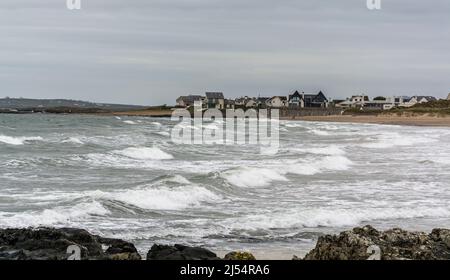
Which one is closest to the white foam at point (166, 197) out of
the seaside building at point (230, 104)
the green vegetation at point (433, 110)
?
the green vegetation at point (433, 110)

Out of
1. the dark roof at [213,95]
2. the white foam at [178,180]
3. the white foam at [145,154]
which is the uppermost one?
the dark roof at [213,95]

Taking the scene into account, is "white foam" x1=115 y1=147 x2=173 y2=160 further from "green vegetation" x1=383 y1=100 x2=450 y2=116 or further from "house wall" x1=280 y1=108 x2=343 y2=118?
"house wall" x1=280 y1=108 x2=343 y2=118

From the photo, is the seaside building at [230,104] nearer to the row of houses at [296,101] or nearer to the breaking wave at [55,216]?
the row of houses at [296,101]

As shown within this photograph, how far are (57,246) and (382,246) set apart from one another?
4.17m

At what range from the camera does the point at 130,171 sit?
22.5 m

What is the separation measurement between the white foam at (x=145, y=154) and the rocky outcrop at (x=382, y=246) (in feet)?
70.7

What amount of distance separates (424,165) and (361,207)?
12136mm

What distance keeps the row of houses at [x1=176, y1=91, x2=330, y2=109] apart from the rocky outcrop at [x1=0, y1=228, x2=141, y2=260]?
128 m

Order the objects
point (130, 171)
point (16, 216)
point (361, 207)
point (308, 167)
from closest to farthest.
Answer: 1. point (16, 216)
2. point (361, 207)
3. point (130, 171)
4. point (308, 167)

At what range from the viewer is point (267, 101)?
148 meters

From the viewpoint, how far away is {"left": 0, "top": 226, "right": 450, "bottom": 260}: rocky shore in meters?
7.40

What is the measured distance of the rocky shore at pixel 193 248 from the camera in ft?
24.3
